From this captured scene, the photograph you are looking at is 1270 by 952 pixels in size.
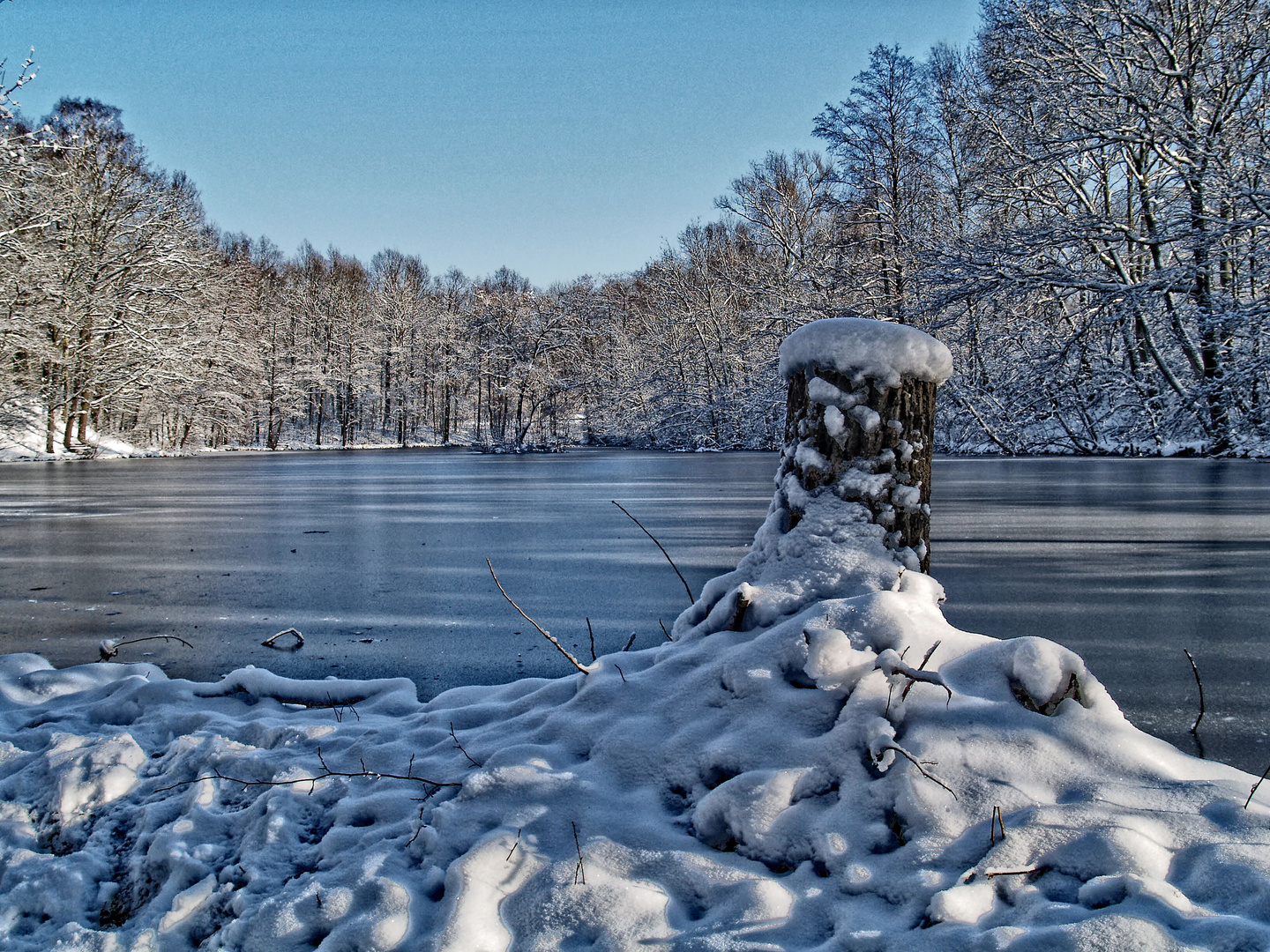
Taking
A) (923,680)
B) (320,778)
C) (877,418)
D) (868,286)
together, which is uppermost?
(868,286)

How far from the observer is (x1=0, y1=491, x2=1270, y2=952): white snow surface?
1568 mm

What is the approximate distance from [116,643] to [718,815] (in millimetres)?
3601

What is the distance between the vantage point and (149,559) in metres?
6.79

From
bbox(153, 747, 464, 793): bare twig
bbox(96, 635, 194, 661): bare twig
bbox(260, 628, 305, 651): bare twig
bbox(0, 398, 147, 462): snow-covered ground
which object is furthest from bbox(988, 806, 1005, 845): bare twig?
bbox(0, 398, 147, 462): snow-covered ground

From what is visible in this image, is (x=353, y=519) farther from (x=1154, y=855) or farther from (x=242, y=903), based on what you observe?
(x=1154, y=855)

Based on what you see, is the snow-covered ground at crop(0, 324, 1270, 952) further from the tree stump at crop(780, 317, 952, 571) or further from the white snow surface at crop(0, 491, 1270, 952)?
the tree stump at crop(780, 317, 952, 571)

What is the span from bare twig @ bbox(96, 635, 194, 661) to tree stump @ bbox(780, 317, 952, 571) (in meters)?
3.40

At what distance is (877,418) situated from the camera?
8.80 feet

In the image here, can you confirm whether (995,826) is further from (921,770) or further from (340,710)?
(340,710)

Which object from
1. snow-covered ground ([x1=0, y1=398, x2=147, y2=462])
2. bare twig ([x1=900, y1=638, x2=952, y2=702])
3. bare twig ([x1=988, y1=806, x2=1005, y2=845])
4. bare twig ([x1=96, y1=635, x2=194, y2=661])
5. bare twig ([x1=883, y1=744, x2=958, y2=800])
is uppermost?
snow-covered ground ([x1=0, y1=398, x2=147, y2=462])

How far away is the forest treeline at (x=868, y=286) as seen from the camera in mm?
15617

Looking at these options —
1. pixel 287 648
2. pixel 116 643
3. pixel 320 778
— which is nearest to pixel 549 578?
pixel 287 648

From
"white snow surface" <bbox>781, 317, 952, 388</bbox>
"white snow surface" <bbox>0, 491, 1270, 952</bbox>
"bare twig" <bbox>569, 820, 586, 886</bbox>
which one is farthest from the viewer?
"white snow surface" <bbox>781, 317, 952, 388</bbox>

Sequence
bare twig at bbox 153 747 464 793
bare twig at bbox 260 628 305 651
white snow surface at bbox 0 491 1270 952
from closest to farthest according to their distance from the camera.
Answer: white snow surface at bbox 0 491 1270 952
bare twig at bbox 153 747 464 793
bare twig at bbox 260 628 305 651
